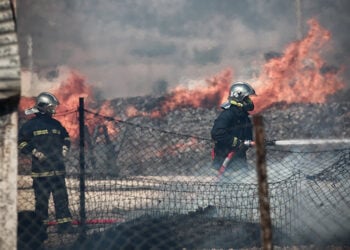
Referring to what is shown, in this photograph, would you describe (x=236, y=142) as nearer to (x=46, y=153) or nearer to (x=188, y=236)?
(x=188, y=236)

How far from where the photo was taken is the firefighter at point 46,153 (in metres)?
7.70

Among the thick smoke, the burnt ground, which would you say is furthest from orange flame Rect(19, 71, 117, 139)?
the burnt ground

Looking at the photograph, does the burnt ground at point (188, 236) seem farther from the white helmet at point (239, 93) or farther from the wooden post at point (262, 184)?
the wooden post at point (262, 184)

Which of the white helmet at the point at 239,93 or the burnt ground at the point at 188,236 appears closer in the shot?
the burnt ground at the point at 188,236

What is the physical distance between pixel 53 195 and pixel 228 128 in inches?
110

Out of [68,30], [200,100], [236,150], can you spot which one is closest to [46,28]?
[68,30]

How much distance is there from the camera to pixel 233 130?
28.1 feet

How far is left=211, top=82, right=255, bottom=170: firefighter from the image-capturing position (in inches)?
325

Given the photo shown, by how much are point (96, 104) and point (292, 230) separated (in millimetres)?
12592

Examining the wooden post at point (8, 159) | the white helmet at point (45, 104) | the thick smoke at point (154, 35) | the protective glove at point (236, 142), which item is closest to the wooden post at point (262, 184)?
the wooden post at point (8, 159)

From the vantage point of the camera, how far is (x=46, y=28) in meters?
21.9

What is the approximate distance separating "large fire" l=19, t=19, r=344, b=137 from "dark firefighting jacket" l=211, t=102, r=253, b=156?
8.81 meters

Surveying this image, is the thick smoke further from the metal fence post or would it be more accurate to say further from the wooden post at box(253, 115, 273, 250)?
the wooden post at box(253, 115, 273, 250)

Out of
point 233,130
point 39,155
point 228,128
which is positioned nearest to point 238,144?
point 228,128
